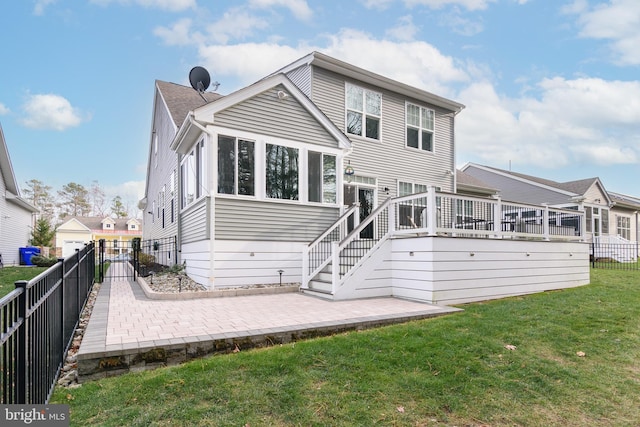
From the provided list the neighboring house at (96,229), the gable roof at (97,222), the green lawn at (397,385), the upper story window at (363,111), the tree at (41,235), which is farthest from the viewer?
the gable roof at (97,222)

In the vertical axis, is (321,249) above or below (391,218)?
below

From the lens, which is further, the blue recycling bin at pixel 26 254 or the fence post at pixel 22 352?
the blue recycling bin at pixel 26 254

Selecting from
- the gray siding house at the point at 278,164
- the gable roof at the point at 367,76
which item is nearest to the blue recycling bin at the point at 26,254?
the gray siding house at the point at 278,164

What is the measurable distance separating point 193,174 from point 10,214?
15520mm

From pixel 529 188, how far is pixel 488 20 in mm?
13841

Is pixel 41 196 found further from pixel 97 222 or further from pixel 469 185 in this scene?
pixel 469 185

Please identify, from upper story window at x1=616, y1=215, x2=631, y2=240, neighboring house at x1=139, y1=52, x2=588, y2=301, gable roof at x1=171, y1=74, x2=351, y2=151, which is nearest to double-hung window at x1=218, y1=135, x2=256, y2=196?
neighboring house at x1=139, y1=52, x2=588, y2=301

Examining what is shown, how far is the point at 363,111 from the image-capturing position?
12.8 meters

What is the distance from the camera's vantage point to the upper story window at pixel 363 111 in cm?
1259

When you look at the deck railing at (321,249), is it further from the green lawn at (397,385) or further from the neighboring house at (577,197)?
the neighboring house at (577,197)

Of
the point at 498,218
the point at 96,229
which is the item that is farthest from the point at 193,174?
the point at 96,229

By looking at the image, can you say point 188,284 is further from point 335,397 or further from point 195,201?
point 335,397

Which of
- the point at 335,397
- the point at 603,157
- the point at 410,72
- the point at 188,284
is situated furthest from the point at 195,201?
the point at 603,157

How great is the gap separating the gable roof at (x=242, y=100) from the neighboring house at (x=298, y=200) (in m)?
0.02
